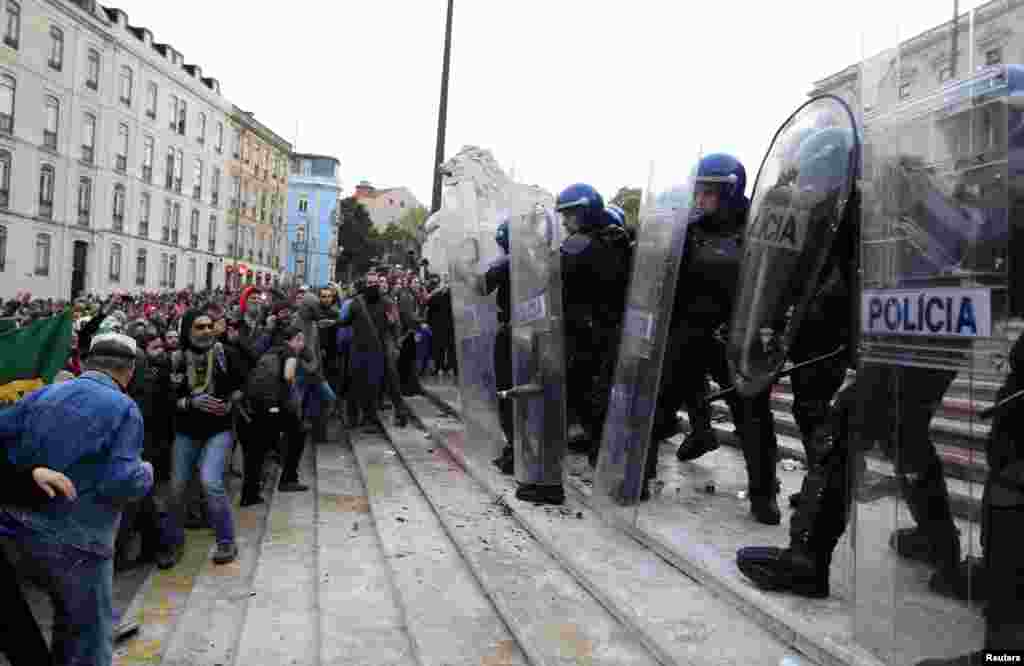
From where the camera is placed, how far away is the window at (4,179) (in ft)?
111

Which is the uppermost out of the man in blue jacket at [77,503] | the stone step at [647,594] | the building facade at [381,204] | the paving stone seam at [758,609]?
the building facade at [381,204]

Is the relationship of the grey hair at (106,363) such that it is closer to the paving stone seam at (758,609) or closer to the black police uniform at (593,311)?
the paving stone seam at (758,609)

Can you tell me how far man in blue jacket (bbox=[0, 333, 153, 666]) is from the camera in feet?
9.95

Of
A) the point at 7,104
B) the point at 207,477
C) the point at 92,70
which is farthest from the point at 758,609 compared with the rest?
the point at 92,70

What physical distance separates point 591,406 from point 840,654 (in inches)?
148

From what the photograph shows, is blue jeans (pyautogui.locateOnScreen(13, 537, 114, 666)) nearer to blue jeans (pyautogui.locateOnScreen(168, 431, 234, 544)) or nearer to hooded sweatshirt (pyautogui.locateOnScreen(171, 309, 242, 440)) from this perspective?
blue jeans (pyautogui.locateOnScreen(168, 431, 234, 544))

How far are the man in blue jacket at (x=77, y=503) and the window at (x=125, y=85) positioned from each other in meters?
44.6

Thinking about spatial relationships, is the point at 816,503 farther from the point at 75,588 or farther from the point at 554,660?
the point at 75,588

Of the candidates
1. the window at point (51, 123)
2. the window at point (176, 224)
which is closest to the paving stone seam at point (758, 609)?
the window at point (51, 123)

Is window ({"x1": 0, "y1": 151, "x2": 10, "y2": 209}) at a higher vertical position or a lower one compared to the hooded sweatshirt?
higher

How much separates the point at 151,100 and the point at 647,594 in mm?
48315

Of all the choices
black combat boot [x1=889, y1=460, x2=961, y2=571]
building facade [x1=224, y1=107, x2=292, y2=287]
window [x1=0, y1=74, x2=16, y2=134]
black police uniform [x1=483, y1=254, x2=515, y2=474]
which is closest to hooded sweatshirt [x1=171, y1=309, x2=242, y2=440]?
black police uniform [x1=483, y1=254, x2=515, y2=474]

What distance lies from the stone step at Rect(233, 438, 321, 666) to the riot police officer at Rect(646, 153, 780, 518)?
7.59ft

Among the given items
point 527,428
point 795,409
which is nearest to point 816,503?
point 795,409
